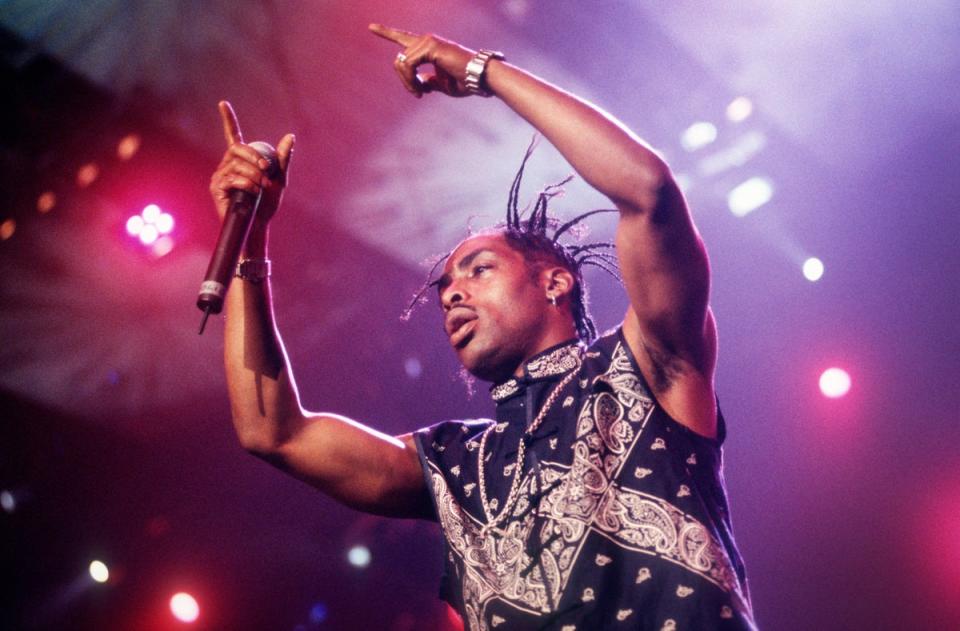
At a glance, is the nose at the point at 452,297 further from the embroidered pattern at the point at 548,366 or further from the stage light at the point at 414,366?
the stage light at the point at 414,366

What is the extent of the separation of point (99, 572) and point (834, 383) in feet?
15.7

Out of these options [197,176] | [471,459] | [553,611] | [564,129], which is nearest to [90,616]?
[197,176]

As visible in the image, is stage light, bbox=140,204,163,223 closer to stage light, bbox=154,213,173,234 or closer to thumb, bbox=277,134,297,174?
stage light, bbox=154,213,173,234

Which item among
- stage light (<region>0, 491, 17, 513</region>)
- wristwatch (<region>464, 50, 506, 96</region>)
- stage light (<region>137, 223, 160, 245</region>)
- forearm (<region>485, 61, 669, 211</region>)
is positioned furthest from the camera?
stage light (<region>0, 491, 17, 513</region>)

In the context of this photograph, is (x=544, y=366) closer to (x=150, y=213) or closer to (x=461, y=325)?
(x=461, y=325)

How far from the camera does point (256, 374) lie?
2275 millimetres

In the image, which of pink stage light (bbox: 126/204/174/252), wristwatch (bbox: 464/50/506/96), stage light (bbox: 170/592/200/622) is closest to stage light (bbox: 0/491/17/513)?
stage light (bbox: 170/592/200/622)

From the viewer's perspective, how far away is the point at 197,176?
4.49m

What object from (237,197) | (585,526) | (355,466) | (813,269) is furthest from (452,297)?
(813,269)

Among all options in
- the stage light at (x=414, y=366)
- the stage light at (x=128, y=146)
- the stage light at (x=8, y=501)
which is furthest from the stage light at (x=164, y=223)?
the stage light at (x=8, y=501)

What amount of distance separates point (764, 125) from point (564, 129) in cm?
345

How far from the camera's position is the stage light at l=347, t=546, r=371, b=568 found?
4785 mm

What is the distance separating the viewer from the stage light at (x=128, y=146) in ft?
14.0

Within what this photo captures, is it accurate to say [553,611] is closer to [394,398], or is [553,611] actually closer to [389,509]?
[389,509]
